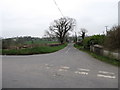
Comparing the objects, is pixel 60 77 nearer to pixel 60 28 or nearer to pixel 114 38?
pixel 114 38

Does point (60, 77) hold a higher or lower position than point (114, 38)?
lower

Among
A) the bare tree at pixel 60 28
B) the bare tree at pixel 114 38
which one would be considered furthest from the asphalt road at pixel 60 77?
the bare tree at pixel 60 28

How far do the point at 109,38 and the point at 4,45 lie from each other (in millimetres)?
18648

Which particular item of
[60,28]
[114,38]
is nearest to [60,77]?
[114,38]

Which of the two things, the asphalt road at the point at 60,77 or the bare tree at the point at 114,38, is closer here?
the asphalt road at the point at 60,77

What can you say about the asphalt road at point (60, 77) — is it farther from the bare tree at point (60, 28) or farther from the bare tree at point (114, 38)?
the bare tree at point (60, 28)

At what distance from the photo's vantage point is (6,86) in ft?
16.9

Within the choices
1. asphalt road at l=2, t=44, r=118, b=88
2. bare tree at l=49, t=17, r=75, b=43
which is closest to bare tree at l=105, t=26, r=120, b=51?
asphalt road at l=2, t=44, r=118, b=88

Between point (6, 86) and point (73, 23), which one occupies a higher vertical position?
point (73, 23)

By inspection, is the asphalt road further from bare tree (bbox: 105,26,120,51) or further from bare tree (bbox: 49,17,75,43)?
bare tree (bbox: 49,17,75,43)

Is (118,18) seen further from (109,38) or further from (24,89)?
(24,89)

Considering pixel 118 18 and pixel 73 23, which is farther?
pixel 73 23

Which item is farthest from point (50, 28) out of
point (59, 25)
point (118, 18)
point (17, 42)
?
point (118, 18)

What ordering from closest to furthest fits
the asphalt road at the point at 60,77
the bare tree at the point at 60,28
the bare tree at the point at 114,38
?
the asphalt road at the point at 60,77 < the bare tree at the point at 114,38 < the bare tree at the point at 60,28
